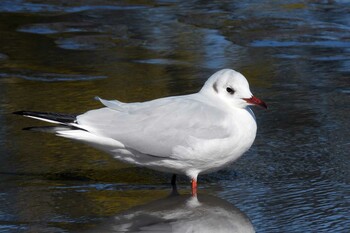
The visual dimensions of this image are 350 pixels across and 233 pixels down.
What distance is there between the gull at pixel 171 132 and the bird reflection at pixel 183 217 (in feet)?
0.74

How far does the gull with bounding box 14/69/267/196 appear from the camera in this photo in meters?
5.93

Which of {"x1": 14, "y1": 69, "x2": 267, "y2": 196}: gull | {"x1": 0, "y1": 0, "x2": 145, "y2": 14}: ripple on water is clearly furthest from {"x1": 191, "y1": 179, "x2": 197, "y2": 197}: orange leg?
{"x1": 0, "y1": 0, "x2": 145, "y2": 14}: ripple on water

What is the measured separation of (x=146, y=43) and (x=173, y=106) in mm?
4166

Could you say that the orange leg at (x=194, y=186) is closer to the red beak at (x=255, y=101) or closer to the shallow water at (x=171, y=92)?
the shallow water at (x=171, y=92)

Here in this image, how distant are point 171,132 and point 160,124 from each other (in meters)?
0.08

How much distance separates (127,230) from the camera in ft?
17.4

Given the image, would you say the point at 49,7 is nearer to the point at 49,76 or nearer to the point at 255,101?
the point at 49,76

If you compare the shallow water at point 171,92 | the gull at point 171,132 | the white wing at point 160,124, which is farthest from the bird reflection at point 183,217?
the white wing at point 160,124

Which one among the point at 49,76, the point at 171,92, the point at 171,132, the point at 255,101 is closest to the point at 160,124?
the point at 171,132

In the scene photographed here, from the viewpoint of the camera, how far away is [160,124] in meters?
5.99

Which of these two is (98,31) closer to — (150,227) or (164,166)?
(164,166)

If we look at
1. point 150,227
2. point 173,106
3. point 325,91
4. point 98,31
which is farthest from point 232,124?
point 98,31

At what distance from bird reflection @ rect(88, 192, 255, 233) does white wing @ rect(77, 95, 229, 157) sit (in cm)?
35

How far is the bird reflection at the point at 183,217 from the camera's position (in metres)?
5.34
